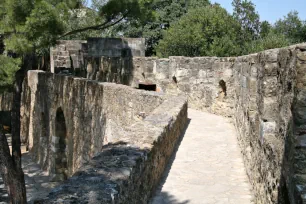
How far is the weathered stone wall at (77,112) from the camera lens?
762 cm

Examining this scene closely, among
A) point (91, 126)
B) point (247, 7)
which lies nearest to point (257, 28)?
point (247, 7)

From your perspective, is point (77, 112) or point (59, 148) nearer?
point (77, 112)

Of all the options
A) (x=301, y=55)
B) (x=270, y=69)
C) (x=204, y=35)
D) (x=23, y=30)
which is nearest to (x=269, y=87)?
(x=270, y=69)

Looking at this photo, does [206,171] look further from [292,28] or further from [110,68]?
[292,28]

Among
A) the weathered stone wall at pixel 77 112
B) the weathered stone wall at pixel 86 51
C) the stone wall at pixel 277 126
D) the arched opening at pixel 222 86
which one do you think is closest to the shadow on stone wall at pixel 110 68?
the weathered stone wall at pixel 86 51

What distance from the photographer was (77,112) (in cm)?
982

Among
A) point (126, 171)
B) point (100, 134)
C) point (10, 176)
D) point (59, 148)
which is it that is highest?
point (126, 171)

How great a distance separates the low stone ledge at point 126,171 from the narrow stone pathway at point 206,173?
0.19 metres

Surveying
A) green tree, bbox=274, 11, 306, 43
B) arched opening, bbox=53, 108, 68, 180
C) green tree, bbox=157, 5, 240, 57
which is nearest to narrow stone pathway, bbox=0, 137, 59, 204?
arched opening, bbox=53, 108, 68, 180

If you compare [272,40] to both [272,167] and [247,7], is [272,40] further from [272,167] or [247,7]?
[272,167]

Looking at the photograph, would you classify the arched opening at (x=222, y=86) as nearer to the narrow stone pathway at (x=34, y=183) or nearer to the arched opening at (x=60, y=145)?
the arched opening at (x=60, y=145)

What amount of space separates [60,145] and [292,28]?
1888 centimetres

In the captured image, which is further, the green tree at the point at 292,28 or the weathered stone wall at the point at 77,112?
the green tree at the point at 292,28

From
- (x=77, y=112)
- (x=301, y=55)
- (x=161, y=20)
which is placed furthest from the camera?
(x=161, y=20)
